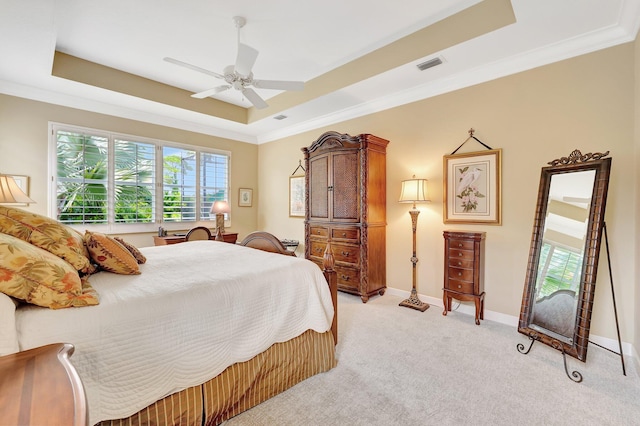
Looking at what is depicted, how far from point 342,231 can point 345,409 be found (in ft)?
7.73

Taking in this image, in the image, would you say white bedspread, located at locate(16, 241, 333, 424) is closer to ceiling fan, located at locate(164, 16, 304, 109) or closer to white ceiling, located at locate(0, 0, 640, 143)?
ceiling fan, located at locate(164, 16, 304, 109)

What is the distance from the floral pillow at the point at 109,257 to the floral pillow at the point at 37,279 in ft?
1.67

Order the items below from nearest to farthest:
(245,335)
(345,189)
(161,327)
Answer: (161,327) → (245,335) → (345,189)

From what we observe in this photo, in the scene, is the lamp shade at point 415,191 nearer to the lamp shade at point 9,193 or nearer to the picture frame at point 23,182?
the lamp shade at point 9,193

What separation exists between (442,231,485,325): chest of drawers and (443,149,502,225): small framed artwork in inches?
11.0

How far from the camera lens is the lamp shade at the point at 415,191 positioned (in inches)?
134

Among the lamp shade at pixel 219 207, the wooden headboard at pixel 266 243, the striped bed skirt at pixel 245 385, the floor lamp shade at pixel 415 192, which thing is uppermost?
the floor lamp shade at pixel 415 192

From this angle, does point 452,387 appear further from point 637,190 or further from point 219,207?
point 219,207

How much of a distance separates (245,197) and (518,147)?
478 centimetres

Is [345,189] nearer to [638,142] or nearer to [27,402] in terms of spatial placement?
[638,142]

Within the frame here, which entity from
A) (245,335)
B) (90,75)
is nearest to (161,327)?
(245,335)

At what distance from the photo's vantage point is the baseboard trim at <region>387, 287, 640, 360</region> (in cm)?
234

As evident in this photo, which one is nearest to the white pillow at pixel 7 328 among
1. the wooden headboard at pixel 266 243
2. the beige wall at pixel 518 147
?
the wooden headboard at pixel 266 243

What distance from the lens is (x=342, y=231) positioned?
387 centimetres
